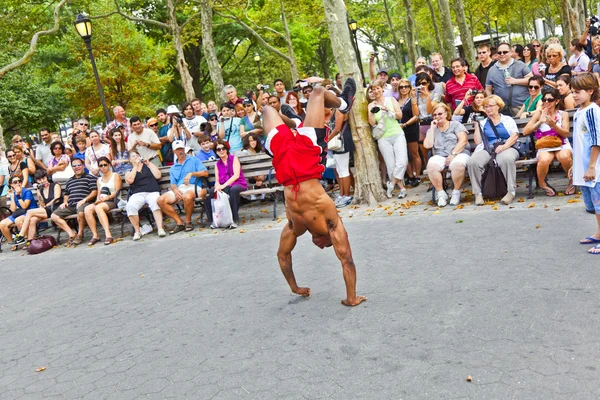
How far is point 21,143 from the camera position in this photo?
13859 millimetres

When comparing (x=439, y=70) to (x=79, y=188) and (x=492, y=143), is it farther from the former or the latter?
(x=79, y=188)

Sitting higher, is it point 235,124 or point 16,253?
point 235,124

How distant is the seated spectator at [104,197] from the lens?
11289 millimetres

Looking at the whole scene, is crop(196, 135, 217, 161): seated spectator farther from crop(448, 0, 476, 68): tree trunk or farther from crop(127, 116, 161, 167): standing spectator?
crop(448, 0, 476, 68): tree trunk

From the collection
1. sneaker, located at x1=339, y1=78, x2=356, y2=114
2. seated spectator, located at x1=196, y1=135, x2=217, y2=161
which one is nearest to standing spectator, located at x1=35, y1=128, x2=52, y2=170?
seated spectator, located at x1=196, y1=135, x2=217, y2=161

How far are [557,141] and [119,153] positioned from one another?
8.09 meters

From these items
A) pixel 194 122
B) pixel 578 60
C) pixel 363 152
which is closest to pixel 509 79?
pixel 578 60

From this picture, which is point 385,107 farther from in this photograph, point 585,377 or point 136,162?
point 585,377

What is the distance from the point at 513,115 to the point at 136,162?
6631 mm

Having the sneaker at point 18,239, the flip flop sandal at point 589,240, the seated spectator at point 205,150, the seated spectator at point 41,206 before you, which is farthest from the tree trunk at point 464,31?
the flip flop sandal at point 589,240

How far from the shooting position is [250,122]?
12242mm

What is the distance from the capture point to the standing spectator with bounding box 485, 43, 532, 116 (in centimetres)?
1040

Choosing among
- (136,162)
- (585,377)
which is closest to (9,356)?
(585,377)

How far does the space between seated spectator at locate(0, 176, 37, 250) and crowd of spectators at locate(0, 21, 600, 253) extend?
0.02 meters
